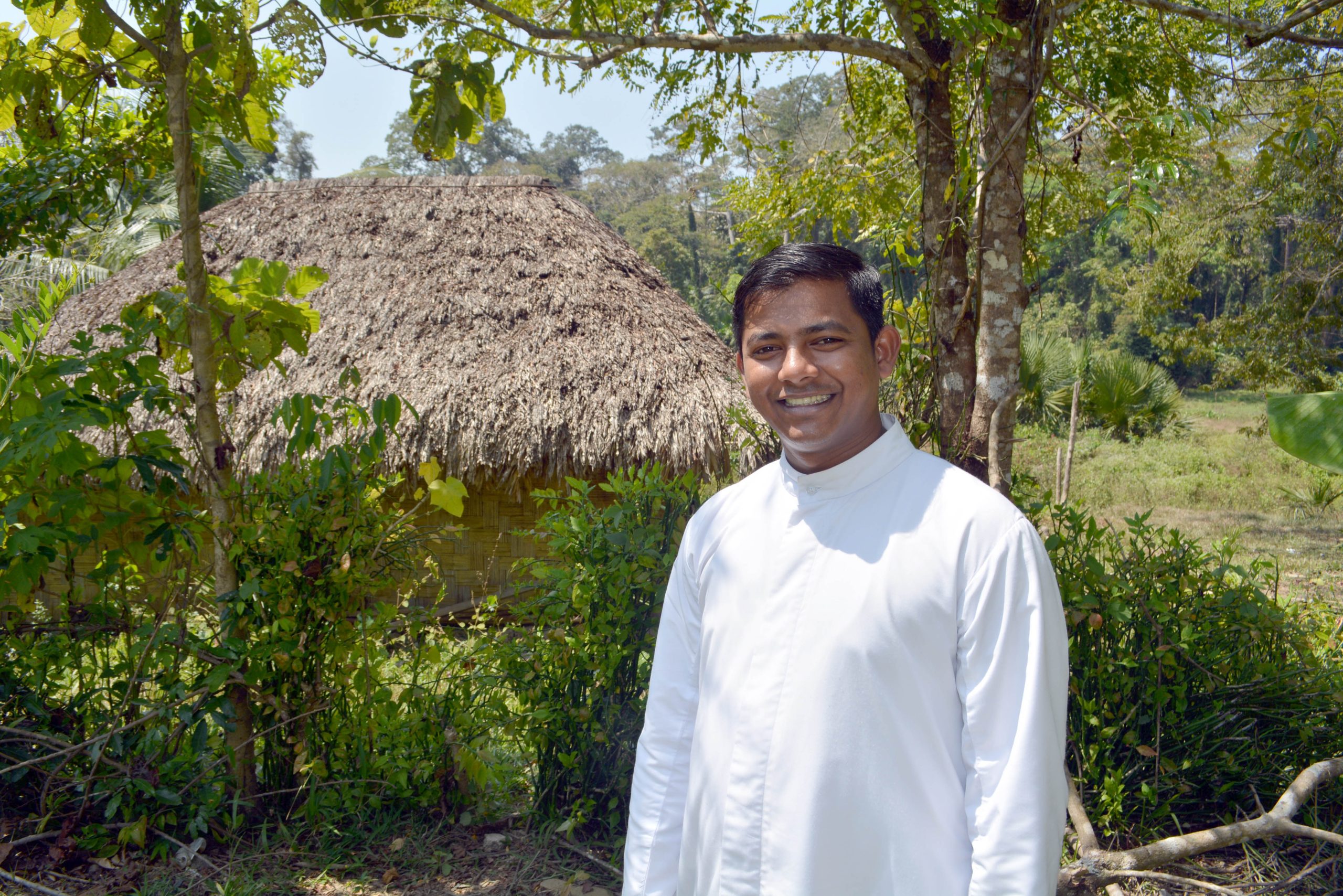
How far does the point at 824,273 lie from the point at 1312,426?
1.06 meters

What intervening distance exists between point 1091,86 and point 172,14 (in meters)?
4.38

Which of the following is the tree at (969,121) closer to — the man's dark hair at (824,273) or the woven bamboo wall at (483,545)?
the man's dark hair at (824,273)

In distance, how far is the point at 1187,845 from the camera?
2422 millimetres

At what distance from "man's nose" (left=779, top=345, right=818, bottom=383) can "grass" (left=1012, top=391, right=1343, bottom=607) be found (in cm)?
629

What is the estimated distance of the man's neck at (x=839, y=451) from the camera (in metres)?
1.45

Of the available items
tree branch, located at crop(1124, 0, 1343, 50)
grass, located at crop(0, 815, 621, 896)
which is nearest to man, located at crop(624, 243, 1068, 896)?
grass, located at crop(0, 815, 621, 896)

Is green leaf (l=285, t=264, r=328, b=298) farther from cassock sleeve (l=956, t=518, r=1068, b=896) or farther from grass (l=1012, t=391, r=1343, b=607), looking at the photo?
grass (l=1012, t=391, r=1343, b=607)

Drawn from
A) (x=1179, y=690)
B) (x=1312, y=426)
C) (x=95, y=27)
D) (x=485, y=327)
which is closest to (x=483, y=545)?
(x=485, y=327)

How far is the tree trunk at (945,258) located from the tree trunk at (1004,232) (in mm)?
117

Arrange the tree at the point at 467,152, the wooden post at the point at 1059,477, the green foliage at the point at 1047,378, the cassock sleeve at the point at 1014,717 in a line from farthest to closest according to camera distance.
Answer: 1. the tree at the point at 467,152
2. the green foliage at the point at 1047,378
3. the wooden post at the point at 1059,477
4. the cassock sleeve at the point at 1014,717

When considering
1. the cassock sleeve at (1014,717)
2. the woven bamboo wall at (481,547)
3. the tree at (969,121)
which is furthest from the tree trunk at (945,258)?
the woven bamboo wall at (481,547)

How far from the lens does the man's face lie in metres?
1.43

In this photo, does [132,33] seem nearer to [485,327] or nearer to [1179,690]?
[1179,690]

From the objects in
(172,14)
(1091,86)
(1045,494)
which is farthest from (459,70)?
(1091,86)
